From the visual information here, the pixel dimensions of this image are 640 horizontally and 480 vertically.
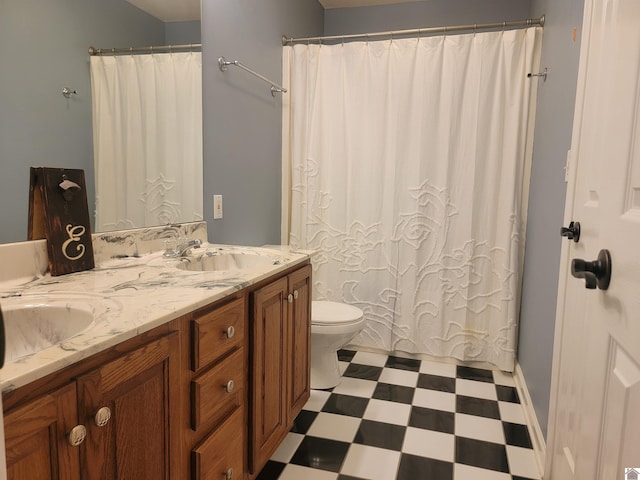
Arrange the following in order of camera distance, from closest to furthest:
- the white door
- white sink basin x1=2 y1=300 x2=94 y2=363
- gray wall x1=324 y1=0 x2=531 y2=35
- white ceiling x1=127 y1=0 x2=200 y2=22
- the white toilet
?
1. the white door
2. white sink basin x1=2 y1=300 x2=94 y2=363
3. white ceiling x1=127 y1=0 x2=200 y2=22
4. the white toilet
5. gray wall x1=324 y1=0 x2=531 y2=35

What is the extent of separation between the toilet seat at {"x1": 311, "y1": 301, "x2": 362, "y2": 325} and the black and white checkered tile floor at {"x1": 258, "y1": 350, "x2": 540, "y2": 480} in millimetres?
391

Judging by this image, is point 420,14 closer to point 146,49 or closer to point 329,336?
point 146,49

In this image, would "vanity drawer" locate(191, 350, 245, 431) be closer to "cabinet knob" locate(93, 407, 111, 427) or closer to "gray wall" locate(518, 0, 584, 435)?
"cabinet knob" locate(93, 407, 111, 427)

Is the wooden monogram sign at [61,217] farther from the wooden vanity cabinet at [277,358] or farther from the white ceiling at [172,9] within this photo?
the white ceiling at [172,9]

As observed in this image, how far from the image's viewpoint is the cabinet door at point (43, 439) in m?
0.63

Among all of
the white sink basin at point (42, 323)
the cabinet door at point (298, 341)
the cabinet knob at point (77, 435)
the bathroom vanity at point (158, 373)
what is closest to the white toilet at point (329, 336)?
the cabinet door at point (298, 341)

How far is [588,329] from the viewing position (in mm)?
1004

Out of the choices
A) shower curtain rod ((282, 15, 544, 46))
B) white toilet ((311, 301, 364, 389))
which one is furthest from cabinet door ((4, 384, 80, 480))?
shower curtain rod ((282, 15, 544, 46))

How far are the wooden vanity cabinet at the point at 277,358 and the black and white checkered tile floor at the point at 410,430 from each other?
0.16 meters

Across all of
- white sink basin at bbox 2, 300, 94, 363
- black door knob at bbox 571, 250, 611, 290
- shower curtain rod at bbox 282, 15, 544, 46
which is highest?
shower curtain rod at bbox 282, 15, 544, 46

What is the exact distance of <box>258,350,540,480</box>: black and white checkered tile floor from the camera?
5.43 feet

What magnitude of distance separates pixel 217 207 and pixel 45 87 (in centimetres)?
97

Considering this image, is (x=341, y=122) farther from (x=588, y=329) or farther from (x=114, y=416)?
(x=114, y=416)

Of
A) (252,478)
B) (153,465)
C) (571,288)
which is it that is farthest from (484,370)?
(153,465)
